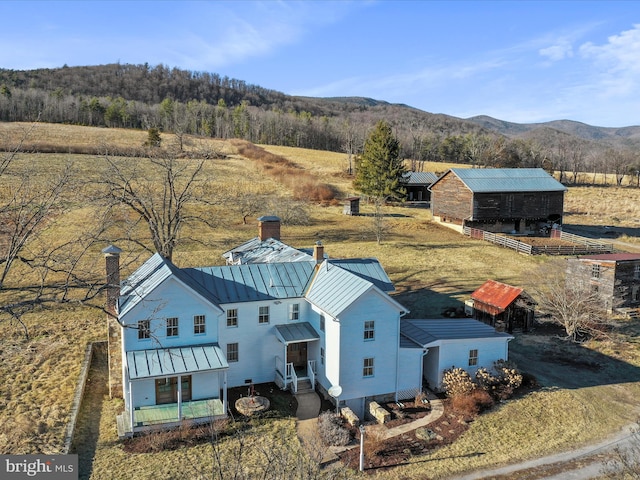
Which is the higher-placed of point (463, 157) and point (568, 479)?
point (463, 157)

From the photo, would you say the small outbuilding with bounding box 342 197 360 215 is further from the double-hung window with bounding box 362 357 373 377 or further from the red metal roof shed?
the double-hung window with bounding box 362 357 373 377

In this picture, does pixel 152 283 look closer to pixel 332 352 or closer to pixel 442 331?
pixel 332 352

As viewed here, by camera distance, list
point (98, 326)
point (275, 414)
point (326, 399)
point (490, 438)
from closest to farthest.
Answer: point (490, 438)
point (275, 414)
point (326, 399)
point (98, 326)

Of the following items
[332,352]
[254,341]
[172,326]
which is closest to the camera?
[172,326]

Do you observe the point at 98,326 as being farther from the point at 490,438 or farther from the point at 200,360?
the point at 490,438

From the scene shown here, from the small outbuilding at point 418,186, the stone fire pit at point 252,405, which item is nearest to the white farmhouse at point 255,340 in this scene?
the stone fire pit at point 252,405

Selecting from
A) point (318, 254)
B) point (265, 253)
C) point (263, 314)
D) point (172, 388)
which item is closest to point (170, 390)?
point (172, 388)

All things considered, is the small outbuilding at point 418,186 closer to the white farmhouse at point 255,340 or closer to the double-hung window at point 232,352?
the white farmhouse at point 255,340

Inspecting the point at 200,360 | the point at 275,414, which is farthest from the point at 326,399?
the point at 200,360
